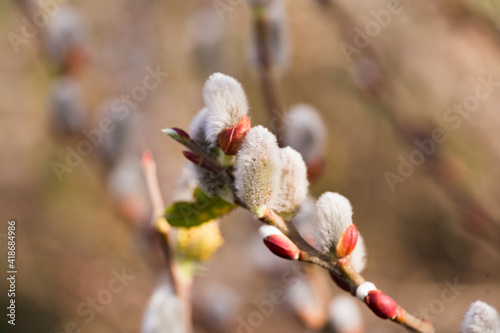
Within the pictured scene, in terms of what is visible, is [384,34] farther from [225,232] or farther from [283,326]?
[283,326]

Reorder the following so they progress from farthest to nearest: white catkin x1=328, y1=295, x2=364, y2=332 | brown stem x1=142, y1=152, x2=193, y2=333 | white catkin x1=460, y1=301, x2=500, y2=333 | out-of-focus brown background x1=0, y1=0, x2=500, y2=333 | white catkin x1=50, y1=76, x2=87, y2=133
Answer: out-of-focus brown background x1=0, y1=0, x2=500, y2=333 < white catkin x1=50, y1=76, x2=87, y2=133 < white catkin x1=328, y1=295, x2=364, y2=332 < brown stem x1=142, y1=152, x2=193, y2=333 < white catkin x1=460, y1=301, x2=500, y2=333

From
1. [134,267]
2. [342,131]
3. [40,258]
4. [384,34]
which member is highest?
[384,34]

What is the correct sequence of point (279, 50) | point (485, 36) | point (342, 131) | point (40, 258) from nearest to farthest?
1. point (279, 50)
2. point (485, 36)
3. point (40, 258)
4. point (342, 131)

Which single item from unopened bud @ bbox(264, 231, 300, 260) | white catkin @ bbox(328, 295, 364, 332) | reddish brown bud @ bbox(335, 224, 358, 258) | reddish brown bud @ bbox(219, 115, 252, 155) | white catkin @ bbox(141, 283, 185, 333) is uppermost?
reddish brown bud @ bbox(219, 115, 252, 155)

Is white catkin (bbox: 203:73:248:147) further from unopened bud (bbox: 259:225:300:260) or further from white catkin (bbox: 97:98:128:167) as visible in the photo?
white catkin (bbox: 97:98:128:167)

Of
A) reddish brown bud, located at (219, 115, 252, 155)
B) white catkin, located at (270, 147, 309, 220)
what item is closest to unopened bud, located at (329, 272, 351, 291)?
white catkin, located at (270, 147, 309, 220)

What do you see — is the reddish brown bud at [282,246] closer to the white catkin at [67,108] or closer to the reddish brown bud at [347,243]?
the reddish brown bud at [347,243]

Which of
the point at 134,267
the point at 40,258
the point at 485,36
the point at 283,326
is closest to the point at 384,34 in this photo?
the point at 485,36
